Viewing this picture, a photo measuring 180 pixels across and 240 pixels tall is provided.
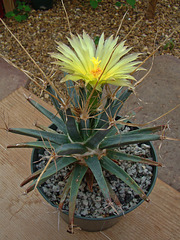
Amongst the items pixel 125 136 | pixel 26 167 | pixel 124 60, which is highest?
pixel 124 60

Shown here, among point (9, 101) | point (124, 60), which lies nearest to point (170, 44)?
point (9, 101)

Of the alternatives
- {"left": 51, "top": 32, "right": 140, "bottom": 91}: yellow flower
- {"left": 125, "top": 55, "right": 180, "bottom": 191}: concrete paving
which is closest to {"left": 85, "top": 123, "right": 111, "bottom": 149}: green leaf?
{"left": 51, "top": 32, "right": 140, "bottom": 91}: yellow flower

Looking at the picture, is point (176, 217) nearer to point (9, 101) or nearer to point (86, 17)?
point (9, 101)

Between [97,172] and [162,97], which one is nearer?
[97,172]

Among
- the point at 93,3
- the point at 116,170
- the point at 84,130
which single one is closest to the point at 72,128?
the point at 84,130

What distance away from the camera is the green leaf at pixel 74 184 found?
22.9 inches

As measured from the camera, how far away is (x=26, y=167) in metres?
0.93

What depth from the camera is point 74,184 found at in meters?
0.60

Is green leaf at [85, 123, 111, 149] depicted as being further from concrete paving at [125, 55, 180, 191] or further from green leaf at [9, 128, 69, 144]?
concrete paving at [125, 55, 180, 191]

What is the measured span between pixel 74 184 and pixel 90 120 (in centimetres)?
14

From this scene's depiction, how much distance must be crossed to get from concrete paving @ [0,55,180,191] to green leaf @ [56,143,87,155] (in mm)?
524

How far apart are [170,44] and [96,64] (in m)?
1.28

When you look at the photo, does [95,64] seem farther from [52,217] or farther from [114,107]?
[52,217]

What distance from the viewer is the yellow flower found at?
0.46m
